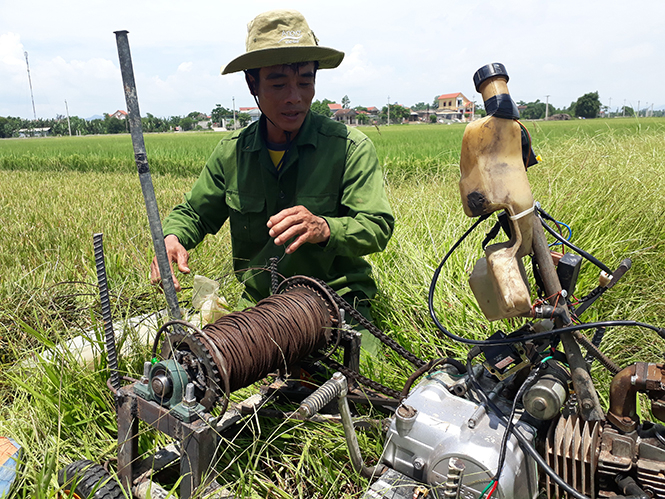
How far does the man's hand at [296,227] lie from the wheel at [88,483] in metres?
1.15

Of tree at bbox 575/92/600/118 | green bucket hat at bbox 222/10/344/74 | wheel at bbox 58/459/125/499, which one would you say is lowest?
wheel at bbox 58/459/125/499

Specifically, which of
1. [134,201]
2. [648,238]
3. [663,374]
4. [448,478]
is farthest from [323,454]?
[134,201]

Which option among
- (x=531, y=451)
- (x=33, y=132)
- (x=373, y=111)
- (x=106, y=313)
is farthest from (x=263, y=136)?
(x=373, y=111)

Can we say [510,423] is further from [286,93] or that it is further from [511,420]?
[286,93]

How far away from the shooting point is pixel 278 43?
2.68m

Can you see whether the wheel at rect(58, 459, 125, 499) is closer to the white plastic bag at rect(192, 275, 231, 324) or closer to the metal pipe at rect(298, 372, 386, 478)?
the metal pipe at rect(298, 372, 386, 478)

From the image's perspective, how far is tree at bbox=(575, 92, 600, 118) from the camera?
69.0 metres

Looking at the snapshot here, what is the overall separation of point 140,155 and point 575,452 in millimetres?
1847

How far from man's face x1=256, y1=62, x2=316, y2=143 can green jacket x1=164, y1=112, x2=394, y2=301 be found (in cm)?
15

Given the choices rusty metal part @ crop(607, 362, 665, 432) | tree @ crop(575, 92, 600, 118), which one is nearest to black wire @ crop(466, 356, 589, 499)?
rusty metal part @ crop(607, 362, 665, 432)

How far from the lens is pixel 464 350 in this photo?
2.86 meters

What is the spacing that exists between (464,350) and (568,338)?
4.57 feet

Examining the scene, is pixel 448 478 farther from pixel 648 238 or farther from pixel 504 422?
pixel 648 238

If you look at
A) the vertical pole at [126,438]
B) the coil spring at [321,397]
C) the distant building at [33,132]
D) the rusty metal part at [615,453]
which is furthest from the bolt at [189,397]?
the distant building at [33,132]
